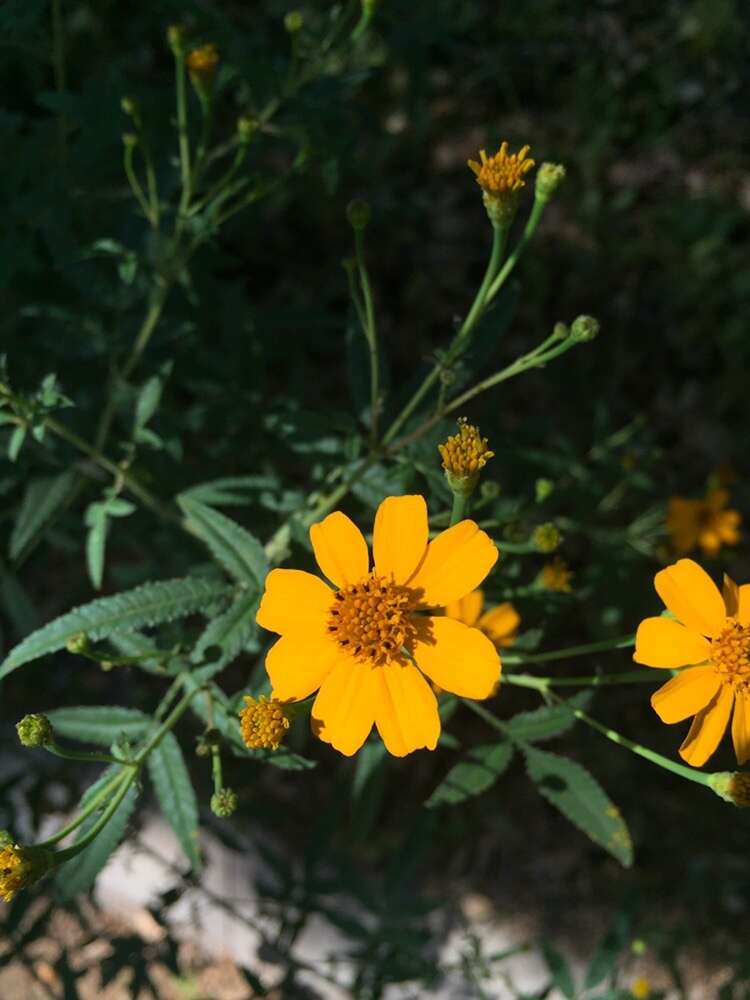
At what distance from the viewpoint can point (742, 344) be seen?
388 centimetres

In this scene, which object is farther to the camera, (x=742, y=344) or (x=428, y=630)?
(x=742, y=344)

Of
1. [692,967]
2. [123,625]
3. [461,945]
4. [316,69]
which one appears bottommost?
[692,967]

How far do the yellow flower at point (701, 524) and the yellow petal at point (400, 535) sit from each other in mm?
1439

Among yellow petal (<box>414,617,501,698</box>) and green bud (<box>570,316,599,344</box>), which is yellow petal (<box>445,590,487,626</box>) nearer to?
yellow petal (<box>414,617,501,698</box>)

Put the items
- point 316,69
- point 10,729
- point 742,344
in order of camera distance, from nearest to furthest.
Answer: point 316,69
point 10,729
point 742,344

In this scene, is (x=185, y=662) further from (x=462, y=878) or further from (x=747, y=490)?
(x=747, y=490)

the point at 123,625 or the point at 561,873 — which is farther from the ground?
the point at 123,625

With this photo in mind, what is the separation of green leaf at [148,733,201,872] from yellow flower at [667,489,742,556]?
161cm

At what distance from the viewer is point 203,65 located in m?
1.91

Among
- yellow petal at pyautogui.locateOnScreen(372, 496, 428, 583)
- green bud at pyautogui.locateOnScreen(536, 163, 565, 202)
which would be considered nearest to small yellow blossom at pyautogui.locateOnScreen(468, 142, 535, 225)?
green bud at pyautogui.locateOnScreen(536, 163, 565, 202)

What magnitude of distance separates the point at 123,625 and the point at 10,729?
179cm

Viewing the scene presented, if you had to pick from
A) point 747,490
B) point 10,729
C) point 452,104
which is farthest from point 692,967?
point 452,104

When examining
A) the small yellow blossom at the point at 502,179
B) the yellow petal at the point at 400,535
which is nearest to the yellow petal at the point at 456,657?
the yellow petal at the point at 400,535

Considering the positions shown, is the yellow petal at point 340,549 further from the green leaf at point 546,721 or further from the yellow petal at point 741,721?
the yellow petal at point 741,721
